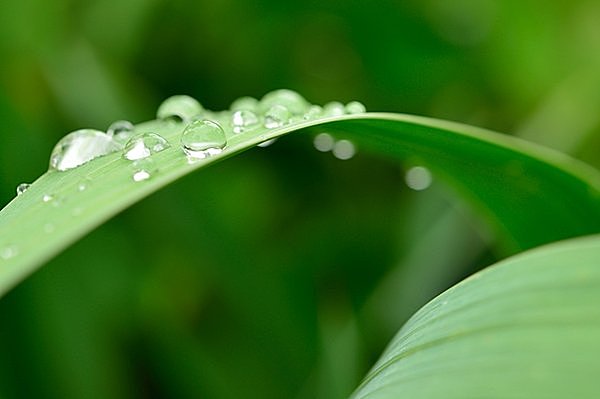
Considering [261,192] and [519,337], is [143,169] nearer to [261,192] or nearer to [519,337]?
[519,337]

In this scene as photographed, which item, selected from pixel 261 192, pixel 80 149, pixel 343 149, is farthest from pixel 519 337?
pixel 261 192

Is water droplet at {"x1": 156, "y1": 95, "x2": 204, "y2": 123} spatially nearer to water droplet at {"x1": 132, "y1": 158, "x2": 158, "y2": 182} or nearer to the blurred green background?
water droplet at {"x1": 132, "y1": 158, "x2": 158, "y2": 182}

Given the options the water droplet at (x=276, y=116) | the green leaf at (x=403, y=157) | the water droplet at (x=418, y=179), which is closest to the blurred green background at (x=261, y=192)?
the water droplet at (x=418, y=179)

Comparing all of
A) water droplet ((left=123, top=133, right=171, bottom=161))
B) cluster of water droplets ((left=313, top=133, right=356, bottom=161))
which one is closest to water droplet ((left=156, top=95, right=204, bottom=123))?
water droplet ((left=123, top=133, right=171, bottom=161))

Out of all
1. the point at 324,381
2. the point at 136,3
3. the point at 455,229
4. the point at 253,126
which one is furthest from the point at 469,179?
the point at 136,3

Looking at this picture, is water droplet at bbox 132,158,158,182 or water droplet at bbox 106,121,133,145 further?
water droplet at bbox 106,121,133,145

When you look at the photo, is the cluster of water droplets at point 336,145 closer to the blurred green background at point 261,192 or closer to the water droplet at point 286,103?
the blurred green background at point 261,192
